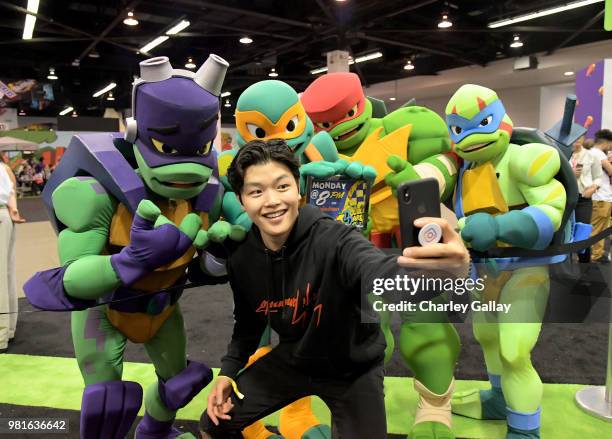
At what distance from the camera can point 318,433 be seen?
1984mm

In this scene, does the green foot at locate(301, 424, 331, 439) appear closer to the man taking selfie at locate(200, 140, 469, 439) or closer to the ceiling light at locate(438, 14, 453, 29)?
the man taking selfie at locate(200, 140, 469, 439)

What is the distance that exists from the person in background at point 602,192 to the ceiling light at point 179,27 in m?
6.66

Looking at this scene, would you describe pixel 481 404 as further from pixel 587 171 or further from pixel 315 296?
pixel 587 171

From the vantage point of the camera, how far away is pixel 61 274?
153 centimetres

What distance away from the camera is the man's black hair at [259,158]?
1.46 m

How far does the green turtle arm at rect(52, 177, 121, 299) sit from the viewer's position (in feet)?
4.96

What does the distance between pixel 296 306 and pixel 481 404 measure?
148 cm

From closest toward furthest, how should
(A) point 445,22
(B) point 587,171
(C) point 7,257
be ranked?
(C) point 7,257 < (B) point 587,171 < (A) point 445,22

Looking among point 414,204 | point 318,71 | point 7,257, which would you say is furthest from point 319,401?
point 318,71

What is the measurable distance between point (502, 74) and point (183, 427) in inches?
453

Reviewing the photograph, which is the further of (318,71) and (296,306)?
(318,71)

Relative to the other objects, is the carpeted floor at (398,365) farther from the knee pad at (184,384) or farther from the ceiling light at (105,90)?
the ceiling light at (105,90)

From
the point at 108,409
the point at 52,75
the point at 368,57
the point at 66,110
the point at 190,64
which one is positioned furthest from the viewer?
the point at 66,110

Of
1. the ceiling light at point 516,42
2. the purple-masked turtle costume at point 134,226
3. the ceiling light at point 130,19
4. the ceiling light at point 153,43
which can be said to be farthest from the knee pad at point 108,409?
the ceiling light at point 516,42
